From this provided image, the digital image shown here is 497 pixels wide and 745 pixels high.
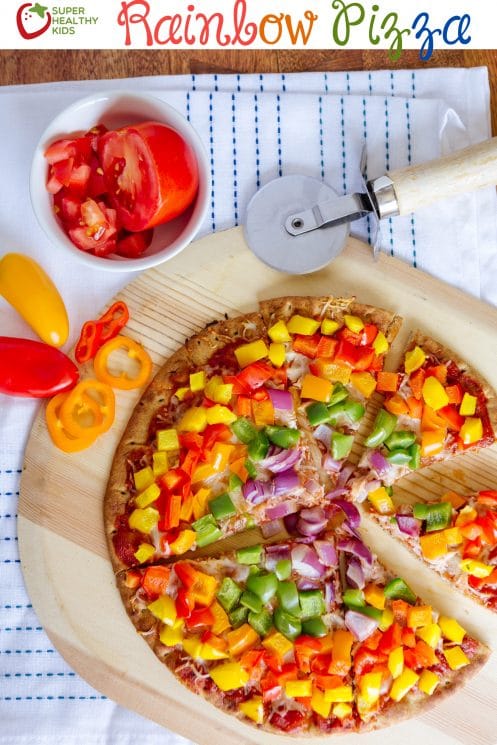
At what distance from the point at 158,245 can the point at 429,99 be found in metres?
1.36

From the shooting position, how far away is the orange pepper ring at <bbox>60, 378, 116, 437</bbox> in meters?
3.10

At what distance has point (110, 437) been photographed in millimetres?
3154

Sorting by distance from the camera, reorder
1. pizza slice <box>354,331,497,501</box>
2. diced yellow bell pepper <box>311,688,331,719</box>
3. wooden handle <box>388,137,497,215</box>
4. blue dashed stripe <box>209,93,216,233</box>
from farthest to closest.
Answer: blue dashed stripe <box>209,93,216,233</box>
pizza slice <box>354,331,497,501</box>
diced yellow bell pepper <box>311,688,331,719</box>
wooden handle <box>388,137,497,215</box>

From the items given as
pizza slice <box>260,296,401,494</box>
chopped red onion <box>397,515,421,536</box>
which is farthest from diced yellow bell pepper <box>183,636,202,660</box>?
chopped red onion <box>397,515,421,536</box>

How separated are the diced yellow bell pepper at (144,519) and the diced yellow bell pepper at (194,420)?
0.34 metres

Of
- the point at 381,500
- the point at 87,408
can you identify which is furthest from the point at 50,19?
the point at 381,500

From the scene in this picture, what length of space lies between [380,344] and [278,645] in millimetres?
1253

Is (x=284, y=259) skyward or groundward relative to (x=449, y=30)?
groundward

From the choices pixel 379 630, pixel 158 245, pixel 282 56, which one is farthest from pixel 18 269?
pixel 379 630

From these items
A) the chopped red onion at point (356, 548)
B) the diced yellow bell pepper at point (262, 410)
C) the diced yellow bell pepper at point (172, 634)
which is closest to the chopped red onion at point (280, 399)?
the diced yellow bell pepper at point (262, 410)

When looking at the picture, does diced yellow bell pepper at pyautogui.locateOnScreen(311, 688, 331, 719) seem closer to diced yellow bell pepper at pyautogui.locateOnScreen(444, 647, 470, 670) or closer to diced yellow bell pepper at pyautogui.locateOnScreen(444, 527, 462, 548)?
diced yellow bell pepper at pyautogui.locateOnScreen(444, 647, 470, 670)

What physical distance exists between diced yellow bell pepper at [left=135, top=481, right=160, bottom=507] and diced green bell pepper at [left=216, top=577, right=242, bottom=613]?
433mm

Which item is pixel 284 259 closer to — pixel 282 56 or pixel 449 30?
pixel 282 56

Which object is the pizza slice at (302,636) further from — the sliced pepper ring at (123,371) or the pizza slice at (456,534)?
the sliced pepper ring at (123,371)
